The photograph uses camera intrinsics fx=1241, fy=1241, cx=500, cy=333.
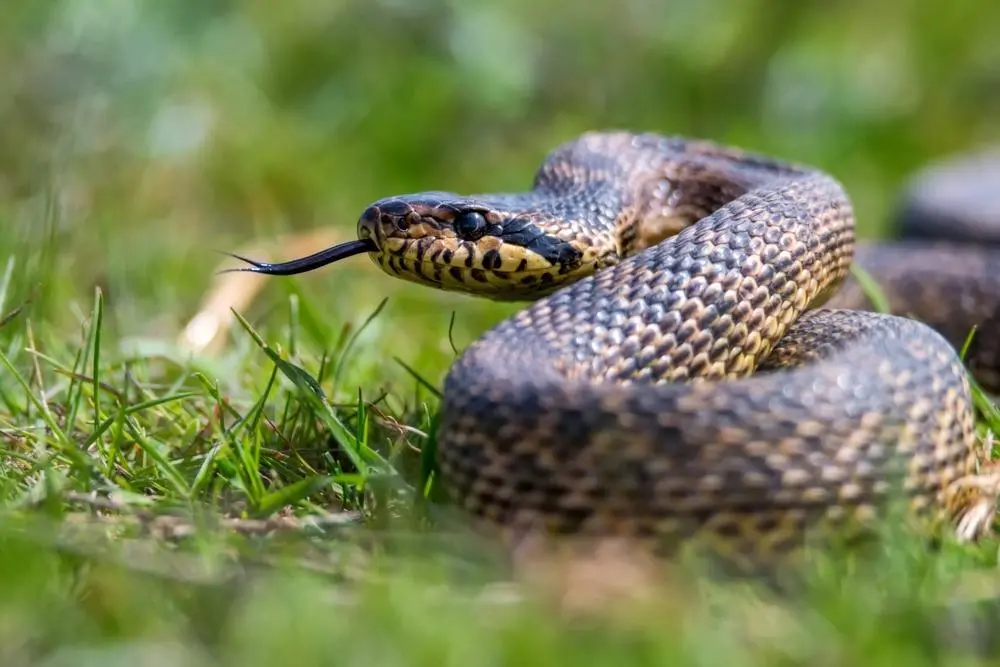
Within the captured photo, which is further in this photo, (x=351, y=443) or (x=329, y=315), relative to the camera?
(x=329, y=315)

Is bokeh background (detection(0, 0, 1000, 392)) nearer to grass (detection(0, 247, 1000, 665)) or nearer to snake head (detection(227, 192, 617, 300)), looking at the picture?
snake head (detection(227, 192, 617, 300))

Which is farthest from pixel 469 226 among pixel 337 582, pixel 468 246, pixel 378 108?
pixel 378 108

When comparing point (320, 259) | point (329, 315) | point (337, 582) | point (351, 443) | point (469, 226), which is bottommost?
point (329, 315)

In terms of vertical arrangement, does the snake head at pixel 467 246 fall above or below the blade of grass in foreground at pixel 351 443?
above

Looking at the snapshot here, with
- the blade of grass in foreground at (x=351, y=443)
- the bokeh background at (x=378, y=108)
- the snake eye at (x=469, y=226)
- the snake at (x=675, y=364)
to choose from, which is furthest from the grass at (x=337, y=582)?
the bokeh background at (x=378, y=108)

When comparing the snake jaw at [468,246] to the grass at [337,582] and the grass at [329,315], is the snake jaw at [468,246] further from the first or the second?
the grass at [337,582]

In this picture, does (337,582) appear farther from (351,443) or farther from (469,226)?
(469,226)

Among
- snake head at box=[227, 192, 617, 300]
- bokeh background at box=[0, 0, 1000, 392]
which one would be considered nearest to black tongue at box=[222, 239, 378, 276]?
snake head at box=[227, 192, 617, 300]

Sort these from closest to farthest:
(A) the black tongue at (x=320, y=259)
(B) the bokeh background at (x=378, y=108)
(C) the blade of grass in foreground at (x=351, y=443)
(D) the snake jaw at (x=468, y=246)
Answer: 1. (C) the blade of grass in foreground at (x=351, y=443)
2. (D) the snake jaw at (x=468, y=246)
3. (A) the black tongue at (x=320, y=259)
4. (B) the bokeh background at (x=378, y=108)
